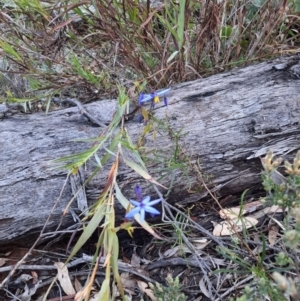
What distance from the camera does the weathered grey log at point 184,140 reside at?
1456mm

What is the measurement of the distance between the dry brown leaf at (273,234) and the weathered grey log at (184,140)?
0.50ft

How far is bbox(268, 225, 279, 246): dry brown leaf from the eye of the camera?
144 cm

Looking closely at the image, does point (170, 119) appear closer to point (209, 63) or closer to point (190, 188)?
point (190, 188)

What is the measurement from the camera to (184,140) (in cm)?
153

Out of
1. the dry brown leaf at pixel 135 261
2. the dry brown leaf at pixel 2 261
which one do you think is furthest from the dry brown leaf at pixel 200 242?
the dry brown leaf at pixel 2 261

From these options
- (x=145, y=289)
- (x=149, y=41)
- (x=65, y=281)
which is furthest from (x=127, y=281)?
→ (x=149, y=41)

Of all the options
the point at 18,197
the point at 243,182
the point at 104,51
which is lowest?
the point at 243,182

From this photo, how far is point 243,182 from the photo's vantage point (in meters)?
1.55

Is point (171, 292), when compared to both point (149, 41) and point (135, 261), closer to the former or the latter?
point (135, 261)

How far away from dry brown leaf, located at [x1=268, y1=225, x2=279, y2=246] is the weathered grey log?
0.15 metres

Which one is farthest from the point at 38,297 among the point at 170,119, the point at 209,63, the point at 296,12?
the point at 296,12

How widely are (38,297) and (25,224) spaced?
0.74 ft

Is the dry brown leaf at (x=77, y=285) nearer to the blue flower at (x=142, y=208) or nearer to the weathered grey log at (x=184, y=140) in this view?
the weathered grey log at (x=184, y=140)

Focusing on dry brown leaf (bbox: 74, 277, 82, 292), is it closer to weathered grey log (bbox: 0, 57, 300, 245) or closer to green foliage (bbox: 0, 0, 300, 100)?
weathered grey log (bbox: 0, 57, 300, 245)
